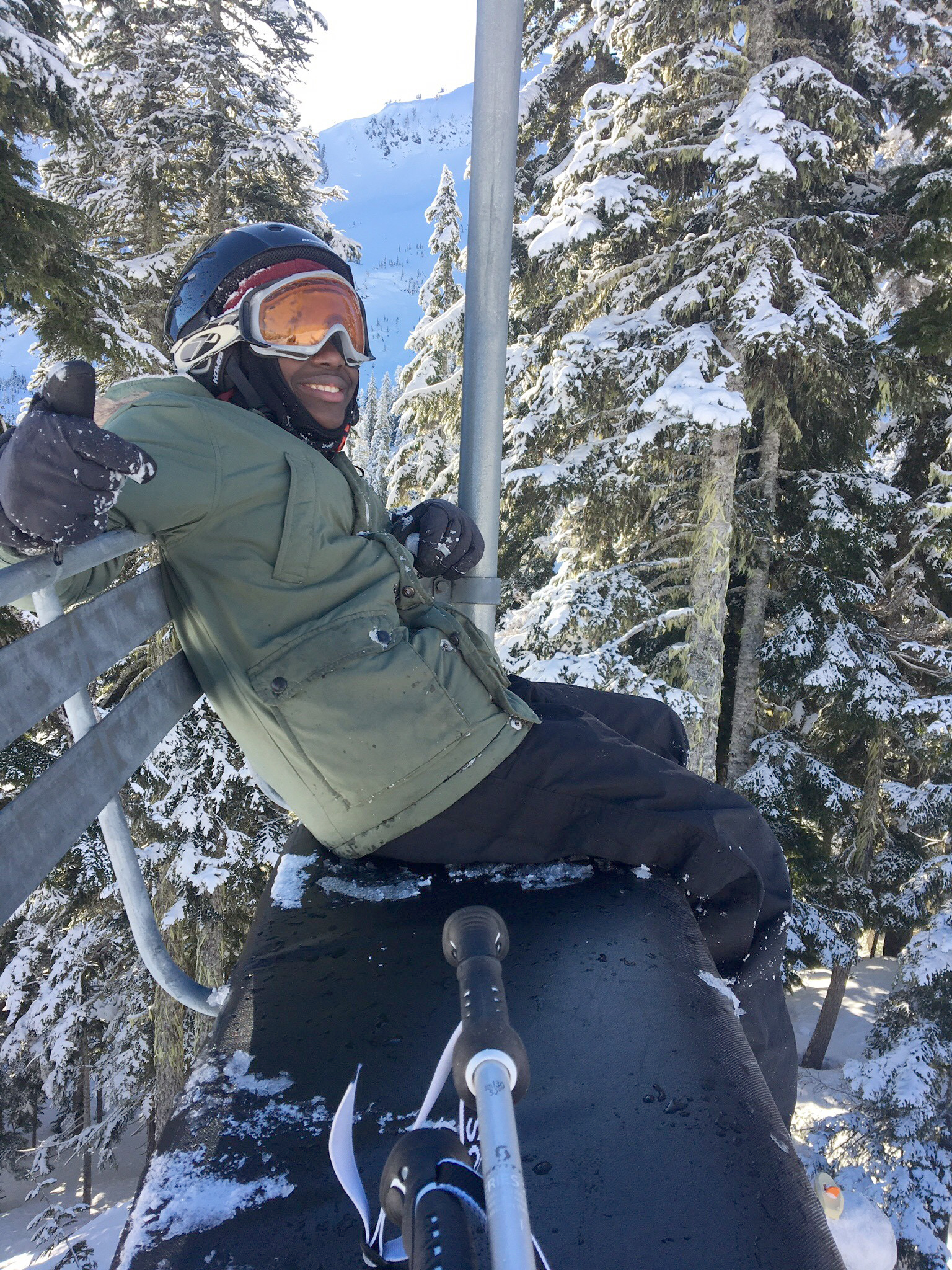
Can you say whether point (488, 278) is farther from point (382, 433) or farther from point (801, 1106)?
point (382, 433)

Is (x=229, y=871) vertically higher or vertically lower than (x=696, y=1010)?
lower

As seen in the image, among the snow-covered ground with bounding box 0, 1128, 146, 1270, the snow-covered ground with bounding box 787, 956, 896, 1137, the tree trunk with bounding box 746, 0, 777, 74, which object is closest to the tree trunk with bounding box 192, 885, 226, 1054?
the snow-covered ground with bounding box 0, 1128, 146, 1270

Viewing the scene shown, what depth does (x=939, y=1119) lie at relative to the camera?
12.0 metres

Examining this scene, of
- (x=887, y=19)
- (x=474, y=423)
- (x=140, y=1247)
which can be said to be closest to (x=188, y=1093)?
(x=140, y=1247)

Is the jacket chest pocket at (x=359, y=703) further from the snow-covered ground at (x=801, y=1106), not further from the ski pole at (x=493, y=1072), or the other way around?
the snow-covered ground at (x=801, y=1106)

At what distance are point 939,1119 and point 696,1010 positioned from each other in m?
13.9

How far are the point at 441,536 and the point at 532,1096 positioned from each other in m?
1.79

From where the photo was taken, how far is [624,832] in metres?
2.11

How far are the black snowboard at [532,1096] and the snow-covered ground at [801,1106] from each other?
1378cm

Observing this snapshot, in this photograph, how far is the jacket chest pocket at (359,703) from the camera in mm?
1893

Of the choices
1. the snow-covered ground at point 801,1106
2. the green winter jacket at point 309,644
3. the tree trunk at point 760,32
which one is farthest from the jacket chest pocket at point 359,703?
the snow-covered ground at point 801,1106

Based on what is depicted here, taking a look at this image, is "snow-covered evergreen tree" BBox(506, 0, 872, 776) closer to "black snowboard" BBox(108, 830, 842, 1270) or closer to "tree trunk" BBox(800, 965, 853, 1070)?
"black snowboard" BBox(108, 830, 842, 1270)

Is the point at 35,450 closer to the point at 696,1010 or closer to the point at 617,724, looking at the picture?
the point at 696,1010

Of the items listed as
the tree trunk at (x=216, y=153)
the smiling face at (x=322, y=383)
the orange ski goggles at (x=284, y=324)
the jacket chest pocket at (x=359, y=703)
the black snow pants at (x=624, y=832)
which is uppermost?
the tree trunk at (x=216, y=153)
